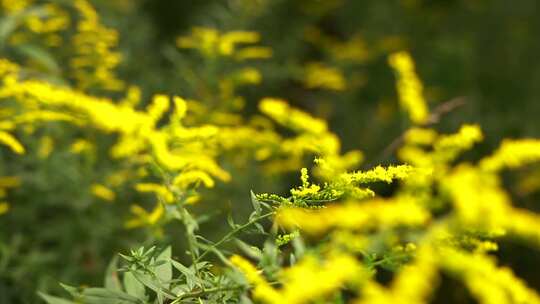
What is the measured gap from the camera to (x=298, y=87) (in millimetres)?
5434

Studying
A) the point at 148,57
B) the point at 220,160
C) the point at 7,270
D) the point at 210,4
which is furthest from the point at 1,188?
the point at 210,4

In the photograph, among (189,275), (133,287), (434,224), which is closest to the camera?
(434,224)

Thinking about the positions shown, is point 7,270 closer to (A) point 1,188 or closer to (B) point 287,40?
(A) point 1,188

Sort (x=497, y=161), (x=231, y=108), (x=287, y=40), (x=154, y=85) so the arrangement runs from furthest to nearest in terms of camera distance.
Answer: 1. (x=287, y=40)
2. (x=154, y=85)
3. (x=231, y=108)
4. (x=497, y=161)

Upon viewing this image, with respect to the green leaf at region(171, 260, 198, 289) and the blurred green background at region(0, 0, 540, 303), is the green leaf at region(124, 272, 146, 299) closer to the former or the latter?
the green leaf at region(171, 260, 198, 289)

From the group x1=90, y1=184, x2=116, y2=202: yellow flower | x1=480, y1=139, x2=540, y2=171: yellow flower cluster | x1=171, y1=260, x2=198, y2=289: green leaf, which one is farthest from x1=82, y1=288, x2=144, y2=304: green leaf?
x1=90, y1=184, x2=116, y2=202: yellow flower

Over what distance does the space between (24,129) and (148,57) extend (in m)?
1.51

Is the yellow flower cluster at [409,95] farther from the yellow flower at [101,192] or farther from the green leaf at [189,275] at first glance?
the green leaf at [189,275]

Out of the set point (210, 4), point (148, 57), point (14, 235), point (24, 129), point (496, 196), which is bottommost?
point (496, 196)

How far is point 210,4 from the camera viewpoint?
4.93 metres

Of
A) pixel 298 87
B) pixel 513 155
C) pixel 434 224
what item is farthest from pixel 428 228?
pixel 298 87

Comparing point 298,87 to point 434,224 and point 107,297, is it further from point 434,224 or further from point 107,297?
point 434,224

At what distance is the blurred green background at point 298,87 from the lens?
2.69 metres

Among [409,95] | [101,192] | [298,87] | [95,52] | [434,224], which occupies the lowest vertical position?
[434,224]
